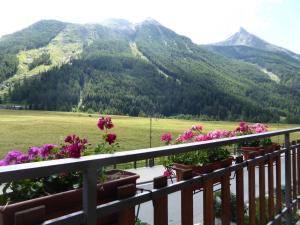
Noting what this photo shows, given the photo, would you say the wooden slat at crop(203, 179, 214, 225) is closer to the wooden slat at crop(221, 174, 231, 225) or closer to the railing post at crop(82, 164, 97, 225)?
the wooden slat at crop(221, 174, 231, 225)

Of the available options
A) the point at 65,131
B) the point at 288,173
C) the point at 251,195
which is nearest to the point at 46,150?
the point at 251,195

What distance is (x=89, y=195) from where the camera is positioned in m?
1.48

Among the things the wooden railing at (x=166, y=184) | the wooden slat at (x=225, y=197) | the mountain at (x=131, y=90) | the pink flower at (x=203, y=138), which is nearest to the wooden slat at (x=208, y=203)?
the wooden railing at (x=166, y=184)

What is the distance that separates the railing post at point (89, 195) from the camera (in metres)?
1.47

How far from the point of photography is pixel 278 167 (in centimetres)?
364

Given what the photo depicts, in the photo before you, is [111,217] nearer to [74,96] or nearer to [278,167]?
[278,167]

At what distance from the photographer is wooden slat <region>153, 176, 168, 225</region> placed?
1873 millimetres

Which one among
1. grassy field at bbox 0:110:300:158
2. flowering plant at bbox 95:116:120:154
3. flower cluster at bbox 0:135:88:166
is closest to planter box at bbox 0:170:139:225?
flower cluster at bbox 0:135:88:166

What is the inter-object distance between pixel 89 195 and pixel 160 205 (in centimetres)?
51

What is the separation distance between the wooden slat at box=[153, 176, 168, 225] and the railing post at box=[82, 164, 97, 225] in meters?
0.43

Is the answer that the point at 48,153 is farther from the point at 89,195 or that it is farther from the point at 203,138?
the point at 203,138

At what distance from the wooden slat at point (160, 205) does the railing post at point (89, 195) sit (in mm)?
429

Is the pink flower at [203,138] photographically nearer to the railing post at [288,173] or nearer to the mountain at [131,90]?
the railing post at [288,173]

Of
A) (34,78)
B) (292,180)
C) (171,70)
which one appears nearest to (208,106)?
(171,70)
